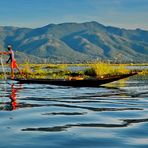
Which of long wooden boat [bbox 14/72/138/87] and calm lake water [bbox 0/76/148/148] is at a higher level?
long wooden boat [bbox 14/72/138/87]

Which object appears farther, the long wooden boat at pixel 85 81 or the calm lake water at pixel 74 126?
the long wooden boat at pixel 85 81

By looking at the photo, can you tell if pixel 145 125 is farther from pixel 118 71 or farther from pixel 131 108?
pixel 118 71

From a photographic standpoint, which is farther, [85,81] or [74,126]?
[85,81]

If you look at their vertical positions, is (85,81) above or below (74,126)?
above

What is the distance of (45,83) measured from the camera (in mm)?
40219

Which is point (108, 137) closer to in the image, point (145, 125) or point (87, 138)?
point (87, 138)

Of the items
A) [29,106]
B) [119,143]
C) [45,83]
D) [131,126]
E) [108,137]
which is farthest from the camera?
[45,83]

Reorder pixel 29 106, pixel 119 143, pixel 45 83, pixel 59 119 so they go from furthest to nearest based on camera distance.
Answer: pixel 45 83
pixel 29 106
pixel 59 119
pixel 119 143

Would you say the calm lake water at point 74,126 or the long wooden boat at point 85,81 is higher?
the long wooden boat at point 85,81

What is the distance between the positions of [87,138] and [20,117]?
565 cm

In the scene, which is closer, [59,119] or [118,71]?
[59,119]

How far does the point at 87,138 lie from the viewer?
44.0ft

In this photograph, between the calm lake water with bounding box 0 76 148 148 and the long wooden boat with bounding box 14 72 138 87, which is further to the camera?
the long wooden boat with bounding box 14 72 138 87

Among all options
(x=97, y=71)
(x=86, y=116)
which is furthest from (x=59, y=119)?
(x=97, y=71)
